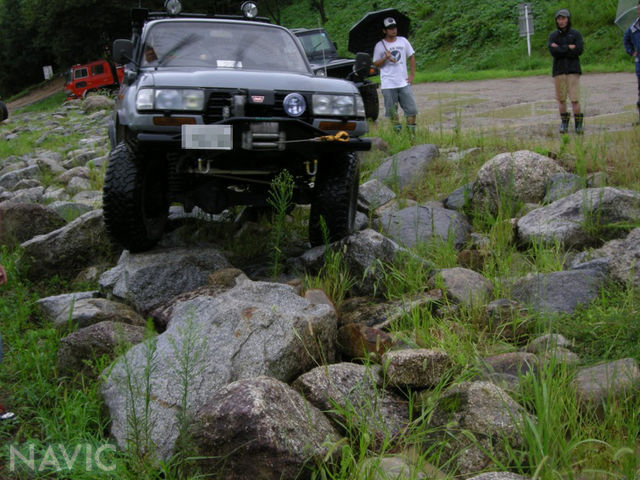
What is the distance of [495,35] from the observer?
27.2 meters

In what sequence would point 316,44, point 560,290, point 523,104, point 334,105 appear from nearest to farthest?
point 560,290
point 334,105
point 523,104
point 316,44

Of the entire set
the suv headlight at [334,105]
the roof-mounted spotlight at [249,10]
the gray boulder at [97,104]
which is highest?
the roof-mounted spotlight at [249,10]

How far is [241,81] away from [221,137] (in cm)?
49

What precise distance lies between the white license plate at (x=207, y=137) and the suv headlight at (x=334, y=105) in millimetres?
670

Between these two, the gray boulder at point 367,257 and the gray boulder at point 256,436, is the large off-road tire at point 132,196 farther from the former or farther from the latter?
the gray boulder at point 256,436

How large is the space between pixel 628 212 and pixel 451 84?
16.3 m

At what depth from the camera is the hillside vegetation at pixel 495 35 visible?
73.2 ft

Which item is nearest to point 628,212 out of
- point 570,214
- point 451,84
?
point 570,214

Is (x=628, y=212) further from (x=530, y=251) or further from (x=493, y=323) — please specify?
(x=493, y=323)

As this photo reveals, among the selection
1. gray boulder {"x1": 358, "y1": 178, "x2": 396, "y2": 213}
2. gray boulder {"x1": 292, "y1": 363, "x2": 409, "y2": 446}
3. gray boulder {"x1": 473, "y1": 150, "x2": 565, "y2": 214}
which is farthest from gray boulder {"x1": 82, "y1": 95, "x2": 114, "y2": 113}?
gray boulder {"x1": 292, "y1": 363, "x2": 409, "y2": 446}

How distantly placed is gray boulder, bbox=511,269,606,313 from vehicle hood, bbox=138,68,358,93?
5.93 feet

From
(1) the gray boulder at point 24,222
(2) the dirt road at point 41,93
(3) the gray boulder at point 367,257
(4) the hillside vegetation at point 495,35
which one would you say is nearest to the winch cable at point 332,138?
(3) the gray boulder at point 367,257

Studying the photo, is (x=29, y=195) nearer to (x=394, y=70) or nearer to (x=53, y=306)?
(x=53, y=306)

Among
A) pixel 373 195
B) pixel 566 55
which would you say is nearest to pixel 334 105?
pixel 373 195
